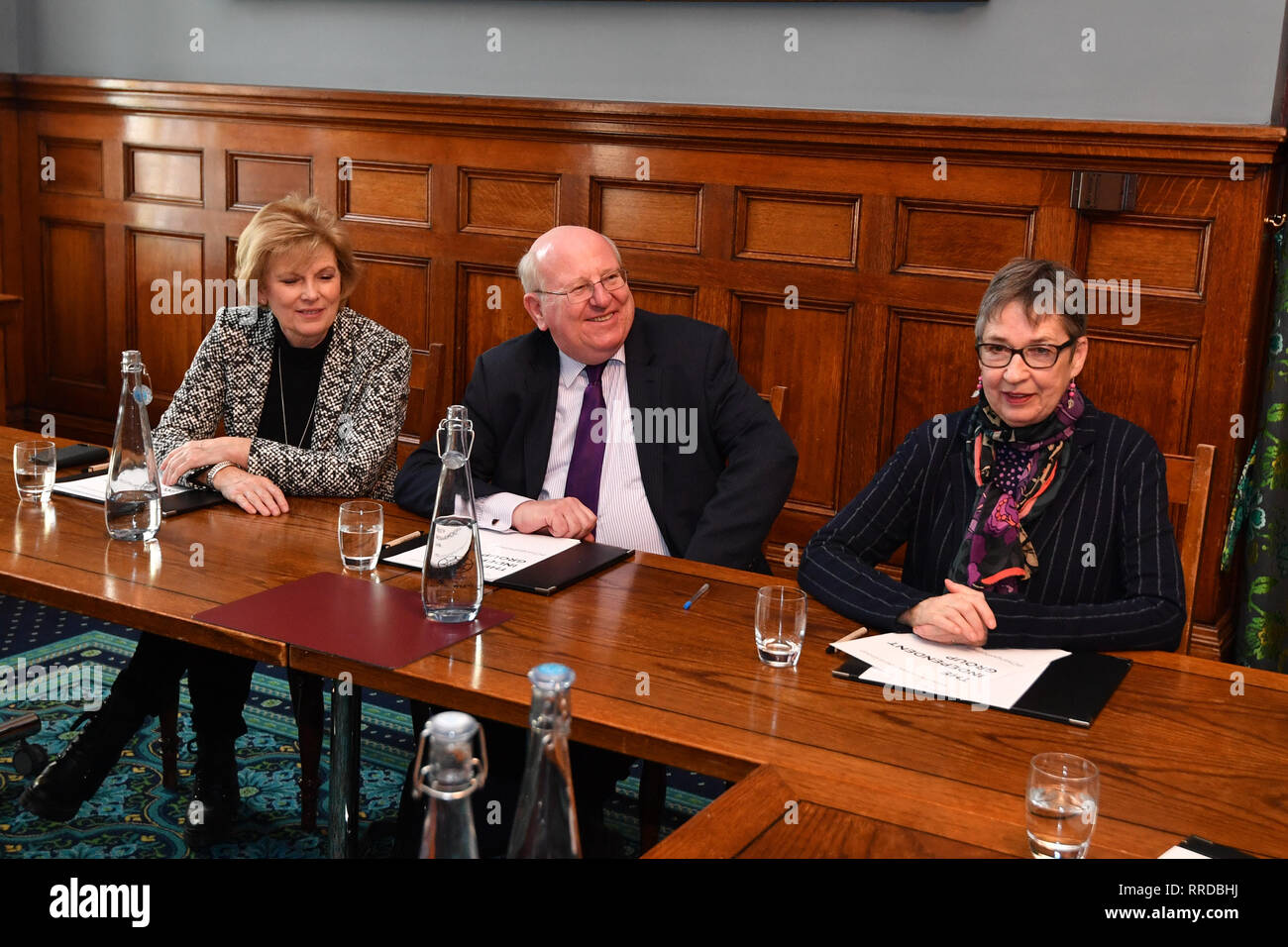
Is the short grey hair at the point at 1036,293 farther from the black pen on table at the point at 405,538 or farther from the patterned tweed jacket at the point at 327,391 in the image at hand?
the patterned tweed jacket at the point at 327,391

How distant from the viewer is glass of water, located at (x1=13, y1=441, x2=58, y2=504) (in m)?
2.34

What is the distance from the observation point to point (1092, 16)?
3578mm

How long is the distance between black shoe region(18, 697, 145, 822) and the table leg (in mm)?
786

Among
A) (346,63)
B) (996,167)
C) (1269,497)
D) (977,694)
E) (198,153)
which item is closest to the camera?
(977,694)

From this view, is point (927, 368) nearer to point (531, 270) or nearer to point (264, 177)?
point (531, 270)

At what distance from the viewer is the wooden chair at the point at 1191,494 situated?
2.18 metres

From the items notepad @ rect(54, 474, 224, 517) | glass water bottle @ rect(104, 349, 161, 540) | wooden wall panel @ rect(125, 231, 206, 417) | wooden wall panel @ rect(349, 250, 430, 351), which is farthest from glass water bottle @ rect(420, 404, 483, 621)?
wooden wall panel @ rect(125, 231, 206, 417)

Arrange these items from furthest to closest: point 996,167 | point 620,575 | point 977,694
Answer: point 996,167 → point 620,575 → point 977,694

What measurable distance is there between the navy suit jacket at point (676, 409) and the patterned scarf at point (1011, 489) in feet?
1.64

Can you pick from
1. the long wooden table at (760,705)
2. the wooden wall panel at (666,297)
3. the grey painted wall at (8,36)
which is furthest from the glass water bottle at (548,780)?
the grey painted wall at (8,36)

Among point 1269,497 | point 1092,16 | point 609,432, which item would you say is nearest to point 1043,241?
point 1092,16

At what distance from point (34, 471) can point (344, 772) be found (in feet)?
2.74

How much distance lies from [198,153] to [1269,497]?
402cm
